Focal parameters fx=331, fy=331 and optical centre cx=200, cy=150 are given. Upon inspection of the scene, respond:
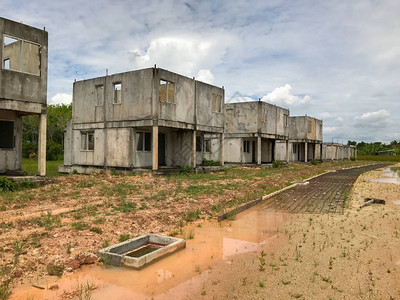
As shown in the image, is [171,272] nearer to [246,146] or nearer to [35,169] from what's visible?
[35,169]

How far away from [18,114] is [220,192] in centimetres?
1000

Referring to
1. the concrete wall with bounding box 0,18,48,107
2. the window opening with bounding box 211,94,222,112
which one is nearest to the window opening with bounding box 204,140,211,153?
the window opening with bounding box 211,94,222,112

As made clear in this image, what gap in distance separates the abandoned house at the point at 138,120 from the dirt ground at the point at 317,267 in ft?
41.8

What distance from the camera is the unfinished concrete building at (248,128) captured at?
Answer: 30906 mm

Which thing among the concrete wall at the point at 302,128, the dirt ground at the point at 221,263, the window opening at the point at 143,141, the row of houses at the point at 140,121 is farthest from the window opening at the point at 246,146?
the dirt ground at the point at 221,263

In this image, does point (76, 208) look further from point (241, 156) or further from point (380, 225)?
point (241, 156)

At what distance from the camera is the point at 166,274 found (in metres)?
5.30

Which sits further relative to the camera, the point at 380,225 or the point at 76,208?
the point at 76,208

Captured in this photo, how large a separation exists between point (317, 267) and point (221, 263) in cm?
162

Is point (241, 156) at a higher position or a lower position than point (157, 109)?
lower

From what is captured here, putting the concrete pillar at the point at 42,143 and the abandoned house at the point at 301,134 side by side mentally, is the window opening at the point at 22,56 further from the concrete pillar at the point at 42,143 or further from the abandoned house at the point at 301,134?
the abandoned house at the point at 301,134

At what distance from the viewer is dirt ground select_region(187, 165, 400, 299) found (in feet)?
15.3

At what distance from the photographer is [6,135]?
15070mm

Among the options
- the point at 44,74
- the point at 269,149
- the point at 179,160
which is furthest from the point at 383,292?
the point at 269,149
